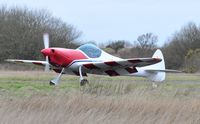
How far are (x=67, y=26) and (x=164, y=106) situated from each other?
187ft

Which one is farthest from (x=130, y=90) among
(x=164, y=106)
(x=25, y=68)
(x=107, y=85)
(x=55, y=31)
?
(x=55, y=31)

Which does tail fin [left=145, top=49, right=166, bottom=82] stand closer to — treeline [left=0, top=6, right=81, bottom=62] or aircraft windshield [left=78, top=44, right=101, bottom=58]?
aircraft windshield [left=78, top=44, right=101, bottom=58]

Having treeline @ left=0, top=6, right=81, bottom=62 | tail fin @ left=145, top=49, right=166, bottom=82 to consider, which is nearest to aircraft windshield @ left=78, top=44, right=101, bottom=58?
tail fin @ left=145, top=49, right=166, bottom=82

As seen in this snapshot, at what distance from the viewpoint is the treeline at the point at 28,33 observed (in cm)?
5666

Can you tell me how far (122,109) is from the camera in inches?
319

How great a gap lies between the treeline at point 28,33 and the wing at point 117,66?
116 feet

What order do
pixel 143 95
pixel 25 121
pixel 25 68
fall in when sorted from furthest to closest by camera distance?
pixel 25 68 → pixel 143 95 → pixel 25 121

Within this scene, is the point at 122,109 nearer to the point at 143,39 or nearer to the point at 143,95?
the point at 143,95

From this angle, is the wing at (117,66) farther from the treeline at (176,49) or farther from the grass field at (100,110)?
the treeline at (176,49)

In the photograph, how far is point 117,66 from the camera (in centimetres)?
2019

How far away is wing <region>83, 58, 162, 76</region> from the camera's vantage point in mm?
19016

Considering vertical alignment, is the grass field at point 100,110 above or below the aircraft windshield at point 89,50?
below

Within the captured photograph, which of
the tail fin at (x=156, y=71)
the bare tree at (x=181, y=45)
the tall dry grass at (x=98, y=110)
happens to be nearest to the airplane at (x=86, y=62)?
the tail fin at (x=156, y=71)

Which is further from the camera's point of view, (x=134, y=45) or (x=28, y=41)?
(x=134, y=45)
